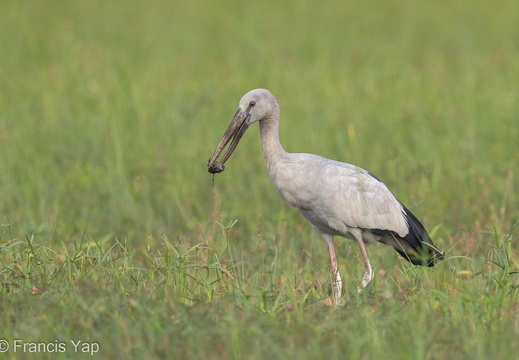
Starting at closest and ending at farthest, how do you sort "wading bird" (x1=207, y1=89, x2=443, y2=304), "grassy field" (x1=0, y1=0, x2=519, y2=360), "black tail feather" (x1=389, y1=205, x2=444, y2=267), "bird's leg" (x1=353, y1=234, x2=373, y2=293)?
"grassy field" (x1=0, y1=0, x2=519, y2=360)
"bird's leg" (x1=353, y1=234, x2=373, y2=293)
"wading bird" (x1=207, y1=89, x2=443, y2=304)
"black tail feather" (x1=389, y1=205, x2=444, y2=267)

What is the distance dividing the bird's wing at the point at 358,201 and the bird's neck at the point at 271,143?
0.31 meters

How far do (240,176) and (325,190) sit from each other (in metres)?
2.48

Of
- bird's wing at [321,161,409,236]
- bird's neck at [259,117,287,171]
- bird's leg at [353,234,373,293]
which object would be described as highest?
bird's neck at [259,117,287,171]

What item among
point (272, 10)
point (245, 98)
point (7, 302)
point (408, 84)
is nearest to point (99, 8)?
point (272, 10)

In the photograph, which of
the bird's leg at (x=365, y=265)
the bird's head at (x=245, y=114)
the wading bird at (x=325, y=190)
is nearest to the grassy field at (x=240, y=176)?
the bird's leg at (x=365, y=265)

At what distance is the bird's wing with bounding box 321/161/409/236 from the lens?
554 cm

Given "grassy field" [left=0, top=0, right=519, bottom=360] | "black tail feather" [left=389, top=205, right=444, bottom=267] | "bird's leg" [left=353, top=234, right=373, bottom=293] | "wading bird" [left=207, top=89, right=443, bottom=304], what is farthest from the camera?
"black tail feather" [left=389, top=205, right=444, bottom=267]

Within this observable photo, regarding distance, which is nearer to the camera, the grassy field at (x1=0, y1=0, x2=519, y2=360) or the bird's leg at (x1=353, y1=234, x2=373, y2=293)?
the grassy field at (x1=0, y1=0, x2=519, y2=360)

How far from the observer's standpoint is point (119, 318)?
4035mm

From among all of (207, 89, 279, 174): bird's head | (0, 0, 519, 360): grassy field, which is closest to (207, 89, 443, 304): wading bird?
(207, 89, 279, 174): bird's head

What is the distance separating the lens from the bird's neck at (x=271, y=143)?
217 inches

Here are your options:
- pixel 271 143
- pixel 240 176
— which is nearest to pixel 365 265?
pixel 271 143

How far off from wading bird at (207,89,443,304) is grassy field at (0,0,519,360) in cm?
24

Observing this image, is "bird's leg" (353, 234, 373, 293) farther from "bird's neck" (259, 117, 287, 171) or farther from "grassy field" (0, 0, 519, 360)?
"bird's neck" (259, 117, 287, 171)
